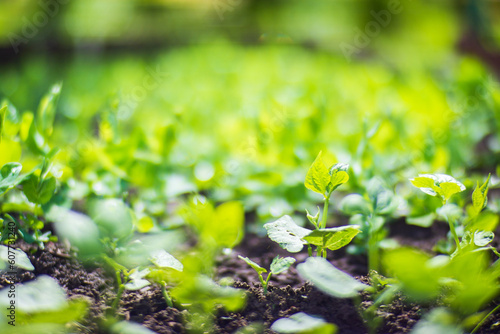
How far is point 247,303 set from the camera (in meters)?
0.77

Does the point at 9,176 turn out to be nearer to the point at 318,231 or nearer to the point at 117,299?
the point at 117,299

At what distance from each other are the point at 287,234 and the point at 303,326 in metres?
0.17

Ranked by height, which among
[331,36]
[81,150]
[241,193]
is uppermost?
[81,150]

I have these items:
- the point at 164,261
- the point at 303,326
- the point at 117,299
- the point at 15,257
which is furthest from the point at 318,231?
the point at 15,257

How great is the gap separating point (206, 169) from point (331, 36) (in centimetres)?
279

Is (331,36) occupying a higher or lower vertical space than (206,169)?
lower

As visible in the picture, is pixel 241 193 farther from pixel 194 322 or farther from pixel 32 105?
pixel 32 105

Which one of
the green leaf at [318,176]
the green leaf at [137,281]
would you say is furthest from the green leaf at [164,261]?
the green leaf at [318,176]

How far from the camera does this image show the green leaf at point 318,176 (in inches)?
30.0

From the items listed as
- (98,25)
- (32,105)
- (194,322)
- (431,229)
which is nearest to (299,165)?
(431,229)

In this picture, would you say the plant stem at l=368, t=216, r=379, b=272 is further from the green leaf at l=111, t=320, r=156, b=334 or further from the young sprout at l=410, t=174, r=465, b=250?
the green leaf at l=111, t=320, r=156, b=334

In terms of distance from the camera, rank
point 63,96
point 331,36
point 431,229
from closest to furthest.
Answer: point 431,229, point 63,96, point 331,36

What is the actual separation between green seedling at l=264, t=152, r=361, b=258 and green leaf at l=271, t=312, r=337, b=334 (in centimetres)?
11

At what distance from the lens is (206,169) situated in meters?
1.23
